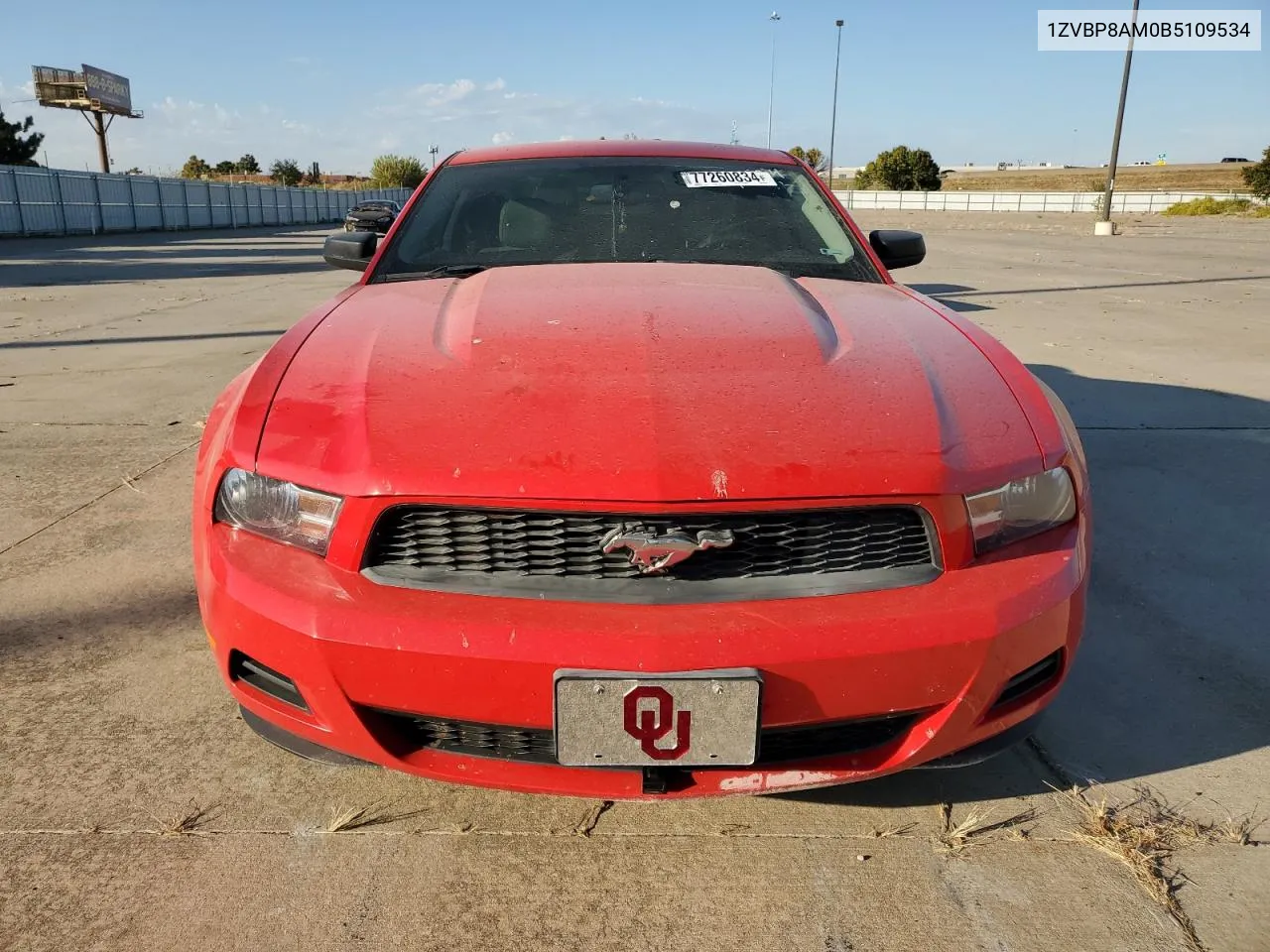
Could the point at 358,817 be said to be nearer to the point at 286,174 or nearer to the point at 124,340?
the point at 124,340

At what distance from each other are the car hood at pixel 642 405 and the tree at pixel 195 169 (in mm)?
81635

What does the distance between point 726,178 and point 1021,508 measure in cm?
182

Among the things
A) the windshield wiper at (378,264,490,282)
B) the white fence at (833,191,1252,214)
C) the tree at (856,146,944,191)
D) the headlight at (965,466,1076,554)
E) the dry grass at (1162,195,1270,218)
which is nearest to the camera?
the headlight at (965,466,1076,554)

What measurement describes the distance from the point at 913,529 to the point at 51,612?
2.59 meters

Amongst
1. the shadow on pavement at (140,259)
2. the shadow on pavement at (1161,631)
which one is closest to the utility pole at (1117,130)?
the shadow on pavement at (140,259)

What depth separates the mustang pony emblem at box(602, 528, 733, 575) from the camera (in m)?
1.61

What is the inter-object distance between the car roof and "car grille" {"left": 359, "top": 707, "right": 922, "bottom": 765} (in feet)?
7.26

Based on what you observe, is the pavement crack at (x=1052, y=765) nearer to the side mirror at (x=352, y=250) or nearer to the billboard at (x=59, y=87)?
the side mirror at (x=352, y=250)

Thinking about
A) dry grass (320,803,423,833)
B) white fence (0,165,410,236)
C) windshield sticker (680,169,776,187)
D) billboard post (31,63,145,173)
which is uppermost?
billboard post (31,63,145,173)

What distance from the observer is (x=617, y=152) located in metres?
3.31

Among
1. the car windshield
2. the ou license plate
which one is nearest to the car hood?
the ou license plate

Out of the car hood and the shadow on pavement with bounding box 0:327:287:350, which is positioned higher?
the car hood

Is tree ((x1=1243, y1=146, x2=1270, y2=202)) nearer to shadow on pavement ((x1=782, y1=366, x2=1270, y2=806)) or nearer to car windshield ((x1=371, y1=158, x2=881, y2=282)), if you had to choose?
shadow on pavement ((x1=782, y1=366, x2=1270, y2=806))

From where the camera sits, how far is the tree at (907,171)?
226 ft
